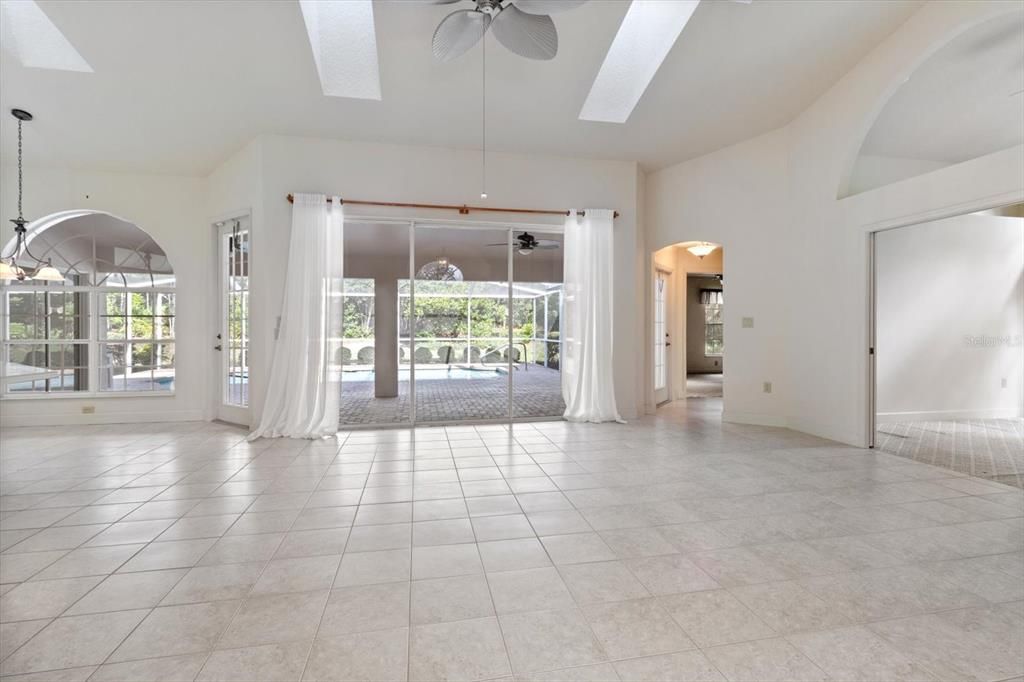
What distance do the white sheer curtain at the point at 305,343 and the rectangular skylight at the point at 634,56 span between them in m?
3.17

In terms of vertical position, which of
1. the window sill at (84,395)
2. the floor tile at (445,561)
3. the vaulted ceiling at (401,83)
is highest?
the vaulted ceiling at (401,83)

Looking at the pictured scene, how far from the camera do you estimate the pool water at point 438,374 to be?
256 inches

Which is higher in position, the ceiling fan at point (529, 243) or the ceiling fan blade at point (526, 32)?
the ceiling fan blade at point (526, 32)

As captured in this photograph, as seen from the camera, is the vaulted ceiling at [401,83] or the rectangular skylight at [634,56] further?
the rectangular skylight at [634,56]

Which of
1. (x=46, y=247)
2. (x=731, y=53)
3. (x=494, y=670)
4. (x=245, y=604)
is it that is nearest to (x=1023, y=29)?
(x=731, y=53)

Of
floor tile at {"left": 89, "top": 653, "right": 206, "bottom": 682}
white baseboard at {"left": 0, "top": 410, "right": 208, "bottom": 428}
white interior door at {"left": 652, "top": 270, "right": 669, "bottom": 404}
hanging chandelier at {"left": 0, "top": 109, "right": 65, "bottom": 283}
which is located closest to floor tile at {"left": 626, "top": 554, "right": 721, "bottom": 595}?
floor tile at {"left": 89, "top": 653, "right": 206, "bottom": 682}

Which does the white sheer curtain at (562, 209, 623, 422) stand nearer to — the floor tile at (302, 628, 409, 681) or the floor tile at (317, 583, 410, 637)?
the floor tile at (317, 583, 410, 637)

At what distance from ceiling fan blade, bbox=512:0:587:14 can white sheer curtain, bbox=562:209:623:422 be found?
113 inches

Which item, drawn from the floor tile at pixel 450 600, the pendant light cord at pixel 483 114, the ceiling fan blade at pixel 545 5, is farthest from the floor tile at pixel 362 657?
the pendant light cord at pixel 483 114

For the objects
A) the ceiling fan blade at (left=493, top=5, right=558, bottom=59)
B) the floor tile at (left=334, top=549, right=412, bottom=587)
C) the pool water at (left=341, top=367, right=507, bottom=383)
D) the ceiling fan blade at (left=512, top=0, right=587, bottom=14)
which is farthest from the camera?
the pool water at (left=341, top=367, right=507, bottom=383)

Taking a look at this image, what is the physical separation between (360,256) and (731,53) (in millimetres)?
5451

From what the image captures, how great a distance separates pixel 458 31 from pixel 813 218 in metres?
4.13

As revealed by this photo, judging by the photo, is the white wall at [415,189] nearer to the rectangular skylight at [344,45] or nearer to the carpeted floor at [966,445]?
the rectangular skylight at [344,45]

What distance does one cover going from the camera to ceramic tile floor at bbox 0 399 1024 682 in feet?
5.41
